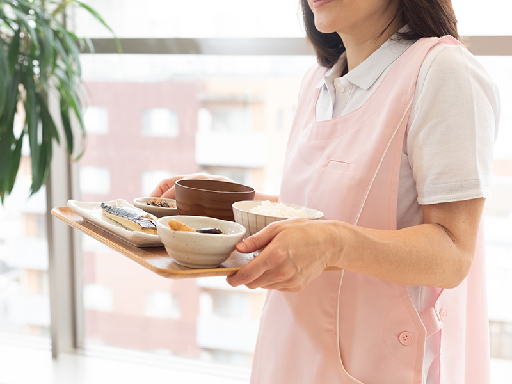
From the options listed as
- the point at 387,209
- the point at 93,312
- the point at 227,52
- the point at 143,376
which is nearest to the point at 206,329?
the point at 143,376

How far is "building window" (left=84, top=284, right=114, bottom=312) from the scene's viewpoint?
113 inches

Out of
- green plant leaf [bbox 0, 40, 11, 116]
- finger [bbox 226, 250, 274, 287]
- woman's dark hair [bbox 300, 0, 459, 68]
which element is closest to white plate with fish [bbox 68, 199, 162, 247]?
finger [bbox 226, 250, 274, 287]

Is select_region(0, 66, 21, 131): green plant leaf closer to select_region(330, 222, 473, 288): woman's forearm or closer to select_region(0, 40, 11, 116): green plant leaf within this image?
select_region(0, 40, 11, 116): green plant leaf

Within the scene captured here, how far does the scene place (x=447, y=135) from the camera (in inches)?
33.5

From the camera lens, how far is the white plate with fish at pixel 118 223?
938mm

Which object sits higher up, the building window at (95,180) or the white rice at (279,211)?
the white rice at (279,211)

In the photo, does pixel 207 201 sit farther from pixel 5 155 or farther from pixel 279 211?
pixel 5 155

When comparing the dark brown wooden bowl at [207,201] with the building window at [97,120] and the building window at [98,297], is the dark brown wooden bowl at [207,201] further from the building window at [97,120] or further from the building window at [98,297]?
the building window at [98,297]

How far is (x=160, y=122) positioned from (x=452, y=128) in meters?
1.98

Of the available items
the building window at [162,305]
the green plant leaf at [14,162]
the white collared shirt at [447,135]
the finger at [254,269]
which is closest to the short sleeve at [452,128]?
the white collared shirt at [447,135]

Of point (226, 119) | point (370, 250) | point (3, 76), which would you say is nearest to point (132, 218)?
point (370, 250)

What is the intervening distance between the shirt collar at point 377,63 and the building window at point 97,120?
1.93 meters

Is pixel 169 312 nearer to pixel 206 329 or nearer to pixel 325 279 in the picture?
pixel 206 329

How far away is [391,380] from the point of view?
1004 millimetres
